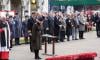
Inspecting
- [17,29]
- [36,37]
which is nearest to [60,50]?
[17,29]

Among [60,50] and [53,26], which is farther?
[53,26]

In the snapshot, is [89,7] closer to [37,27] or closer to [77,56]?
[37,27]

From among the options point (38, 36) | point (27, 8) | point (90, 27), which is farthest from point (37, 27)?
point (27, 8)

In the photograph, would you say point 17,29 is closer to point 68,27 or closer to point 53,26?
point 53,26

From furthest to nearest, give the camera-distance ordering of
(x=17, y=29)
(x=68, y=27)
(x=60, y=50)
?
(x=68, y=27) < (x=17, y=29) < (x=60, y=50)

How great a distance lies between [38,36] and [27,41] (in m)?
8.61

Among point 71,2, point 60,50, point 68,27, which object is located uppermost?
point 71,2

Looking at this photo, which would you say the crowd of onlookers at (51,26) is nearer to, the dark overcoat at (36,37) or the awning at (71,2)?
the dark overcoat at (36,37)

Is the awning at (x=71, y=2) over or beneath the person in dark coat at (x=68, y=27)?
over

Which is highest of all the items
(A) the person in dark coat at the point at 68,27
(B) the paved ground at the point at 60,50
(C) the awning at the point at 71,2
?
(C) the awning at the point at 71,2

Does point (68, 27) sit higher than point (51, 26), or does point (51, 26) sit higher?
point (51, 26)

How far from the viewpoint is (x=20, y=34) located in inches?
1095

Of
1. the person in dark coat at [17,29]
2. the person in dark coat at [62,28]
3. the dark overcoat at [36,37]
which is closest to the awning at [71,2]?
the person in dark coat at [62,28]

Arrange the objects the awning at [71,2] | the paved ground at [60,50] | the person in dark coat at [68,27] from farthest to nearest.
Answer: the awning at [71,2]
the person in dark coat at [68,27]
the paved ground at [60,50]
